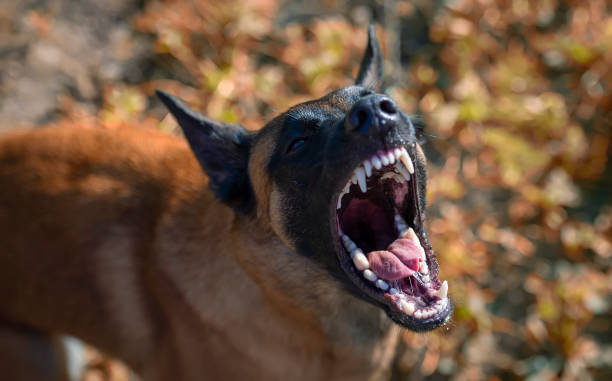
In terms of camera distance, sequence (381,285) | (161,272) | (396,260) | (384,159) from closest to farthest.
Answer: (384,159) → (381,285) → (396,260) → (161,272)

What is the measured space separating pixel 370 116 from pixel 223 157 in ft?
2.87

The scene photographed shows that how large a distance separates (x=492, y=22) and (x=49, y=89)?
4358 millimetres

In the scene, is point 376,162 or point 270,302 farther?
point 270,302

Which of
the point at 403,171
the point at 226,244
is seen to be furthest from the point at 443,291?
→ the point at 226,244

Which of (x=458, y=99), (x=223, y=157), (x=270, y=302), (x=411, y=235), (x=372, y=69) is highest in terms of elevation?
(x=372, y=69)

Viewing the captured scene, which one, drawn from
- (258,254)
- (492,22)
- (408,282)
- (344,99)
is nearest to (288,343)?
(258,254)

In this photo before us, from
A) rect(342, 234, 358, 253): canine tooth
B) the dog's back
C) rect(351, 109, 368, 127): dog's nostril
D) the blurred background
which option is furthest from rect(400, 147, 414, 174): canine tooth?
the blurred background

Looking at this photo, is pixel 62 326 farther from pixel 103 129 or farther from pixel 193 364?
pixel 103 129

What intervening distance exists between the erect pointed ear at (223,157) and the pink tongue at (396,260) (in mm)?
650

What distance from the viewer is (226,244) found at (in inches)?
104

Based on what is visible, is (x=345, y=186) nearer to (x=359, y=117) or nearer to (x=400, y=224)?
(x=359, y=117)

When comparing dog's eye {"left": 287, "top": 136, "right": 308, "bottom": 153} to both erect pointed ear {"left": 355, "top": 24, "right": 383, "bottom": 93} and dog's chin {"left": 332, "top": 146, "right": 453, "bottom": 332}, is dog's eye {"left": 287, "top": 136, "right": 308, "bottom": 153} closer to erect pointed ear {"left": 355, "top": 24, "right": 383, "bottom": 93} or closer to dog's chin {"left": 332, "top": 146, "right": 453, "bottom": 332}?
dog's chin {"left": 332, "top": 146, "right": 453, "bottom": 332}

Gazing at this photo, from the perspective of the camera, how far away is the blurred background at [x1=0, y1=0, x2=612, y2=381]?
3.80 meters

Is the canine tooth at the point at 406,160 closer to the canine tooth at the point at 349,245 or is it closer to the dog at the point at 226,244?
the dog at the point at 226,244
